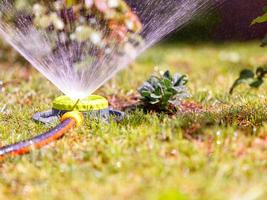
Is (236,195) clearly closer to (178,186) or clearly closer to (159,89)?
(178,186)

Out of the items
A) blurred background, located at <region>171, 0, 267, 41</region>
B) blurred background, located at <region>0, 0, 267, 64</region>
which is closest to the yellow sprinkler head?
blurred background, located at <region>0, 0, 267, 64</region>

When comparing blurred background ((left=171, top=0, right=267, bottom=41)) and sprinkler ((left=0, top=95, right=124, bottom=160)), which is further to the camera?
blurred background ((left=171, top=0, right=267, bottom=41))

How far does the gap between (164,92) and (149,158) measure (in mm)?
1151

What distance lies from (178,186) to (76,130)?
39.9 inches

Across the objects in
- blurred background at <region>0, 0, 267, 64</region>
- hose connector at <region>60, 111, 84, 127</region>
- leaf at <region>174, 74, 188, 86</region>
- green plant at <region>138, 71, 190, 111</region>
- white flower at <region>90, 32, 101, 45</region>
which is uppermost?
blurred background at <region>0, 0, 267, 64</region>

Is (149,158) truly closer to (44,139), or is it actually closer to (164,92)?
(44,139)

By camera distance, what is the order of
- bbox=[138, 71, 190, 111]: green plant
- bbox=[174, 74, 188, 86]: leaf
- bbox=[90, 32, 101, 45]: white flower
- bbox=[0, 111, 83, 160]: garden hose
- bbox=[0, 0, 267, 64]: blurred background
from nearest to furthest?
1. bbox=[0, 111, 83, 160]: garden hose
2. bbox=[138, 71, 190, 111]: green plant
3. bbox=[174, 74, 188, 86]: leaf
4. bbox=[90, 32, 101, 45]: white flower
5. bbox=[0, 0, 267, 64]: blurred background

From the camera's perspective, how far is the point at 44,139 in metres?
2.82

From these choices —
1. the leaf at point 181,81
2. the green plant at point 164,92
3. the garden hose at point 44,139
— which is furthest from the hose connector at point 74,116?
the leaf at point 181,81

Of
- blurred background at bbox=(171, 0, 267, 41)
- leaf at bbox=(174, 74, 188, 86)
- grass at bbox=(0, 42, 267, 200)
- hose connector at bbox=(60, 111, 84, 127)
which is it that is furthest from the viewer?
blurred background at bbox=(171, 0, 267, 41)

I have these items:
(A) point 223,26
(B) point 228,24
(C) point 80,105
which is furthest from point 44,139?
(B) point 228,24

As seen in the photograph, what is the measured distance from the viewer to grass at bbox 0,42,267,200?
218 centimetres

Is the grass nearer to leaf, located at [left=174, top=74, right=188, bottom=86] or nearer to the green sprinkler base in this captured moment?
the green sprinkler base

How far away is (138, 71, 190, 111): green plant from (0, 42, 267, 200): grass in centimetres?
23
